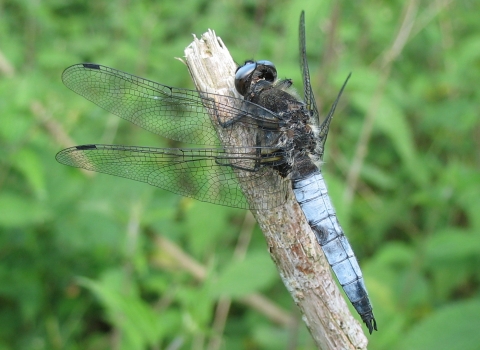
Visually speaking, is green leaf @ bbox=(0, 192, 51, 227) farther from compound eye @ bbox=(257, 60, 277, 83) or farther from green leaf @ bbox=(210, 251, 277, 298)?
compound eye @ bbox=(257, 60, 277, 83)

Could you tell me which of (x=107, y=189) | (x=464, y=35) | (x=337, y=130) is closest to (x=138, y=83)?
(x=107, y=189)

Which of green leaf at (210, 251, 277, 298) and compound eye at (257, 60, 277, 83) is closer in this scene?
compound eye at (257, 60, 277, 83)

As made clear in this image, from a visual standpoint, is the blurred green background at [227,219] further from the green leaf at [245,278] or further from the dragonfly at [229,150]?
the dragonfly at [229,150]

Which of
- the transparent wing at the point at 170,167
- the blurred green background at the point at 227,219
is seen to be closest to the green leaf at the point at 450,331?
the blurred green background at the point at 227,219

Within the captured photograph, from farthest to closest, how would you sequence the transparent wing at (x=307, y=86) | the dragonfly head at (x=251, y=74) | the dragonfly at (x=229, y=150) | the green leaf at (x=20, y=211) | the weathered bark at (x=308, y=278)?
1. the green leaf at (x=20, y=211)
2. the transparent wing at (x=307, y=86)
3. the dragonfly head at (x=251, y=74)
4. the dragonfly at (x=229, y=150)
5. the weathered bark at (x=308, y=278)

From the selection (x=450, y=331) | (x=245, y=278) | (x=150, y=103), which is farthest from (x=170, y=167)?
(x=450, y=331)

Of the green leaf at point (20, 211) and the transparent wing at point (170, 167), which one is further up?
the green leaf at point (20, 211)

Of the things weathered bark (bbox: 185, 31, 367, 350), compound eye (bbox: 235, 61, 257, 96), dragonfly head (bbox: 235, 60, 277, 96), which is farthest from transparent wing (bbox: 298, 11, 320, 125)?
weathered bark (bbox: 185, 31, 367, 350)

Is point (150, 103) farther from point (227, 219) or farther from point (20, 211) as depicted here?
point (227, 219)
